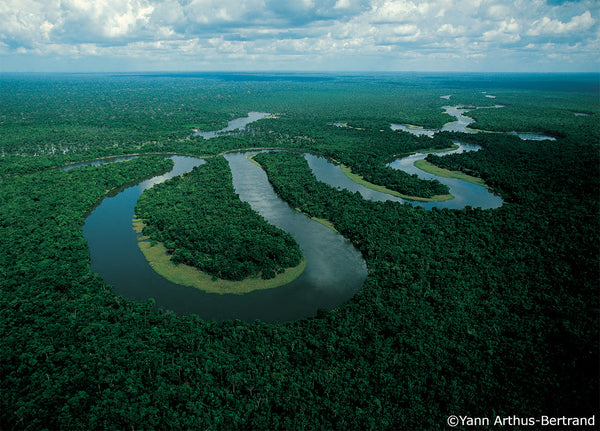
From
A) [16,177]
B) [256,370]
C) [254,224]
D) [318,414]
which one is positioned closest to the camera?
[318,414]

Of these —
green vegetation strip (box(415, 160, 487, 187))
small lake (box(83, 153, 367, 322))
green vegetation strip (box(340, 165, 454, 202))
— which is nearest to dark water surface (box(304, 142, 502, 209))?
green vegetation strip (box(340, 165, 454, 202))

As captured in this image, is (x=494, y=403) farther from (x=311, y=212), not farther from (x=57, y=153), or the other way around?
(x=57, y=153)

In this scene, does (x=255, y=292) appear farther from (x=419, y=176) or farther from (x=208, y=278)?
(x=419, y=176)

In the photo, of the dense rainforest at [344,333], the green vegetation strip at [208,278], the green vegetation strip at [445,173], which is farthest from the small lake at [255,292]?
the green vegetation strip at [445,173]

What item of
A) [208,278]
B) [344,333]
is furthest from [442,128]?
[344,333]

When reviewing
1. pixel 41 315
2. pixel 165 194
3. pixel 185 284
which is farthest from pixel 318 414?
pixel 165 194

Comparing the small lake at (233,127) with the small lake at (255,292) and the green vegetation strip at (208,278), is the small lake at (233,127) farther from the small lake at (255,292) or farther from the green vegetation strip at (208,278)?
the green vegetation strip at (208,278)
